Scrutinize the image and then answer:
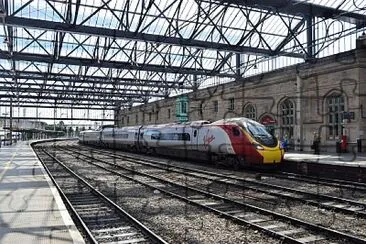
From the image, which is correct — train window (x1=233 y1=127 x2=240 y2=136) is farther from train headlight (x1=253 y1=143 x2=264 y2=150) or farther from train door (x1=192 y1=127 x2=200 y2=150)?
train door (x1=192 y1=127 x2=200 y2=150)

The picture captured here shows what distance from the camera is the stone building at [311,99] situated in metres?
25.7

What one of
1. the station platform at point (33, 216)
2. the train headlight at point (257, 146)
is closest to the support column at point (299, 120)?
the train headlight at point (257, 146)

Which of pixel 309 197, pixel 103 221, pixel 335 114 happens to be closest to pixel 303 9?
pixel 335 114

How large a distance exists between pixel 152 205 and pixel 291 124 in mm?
21373

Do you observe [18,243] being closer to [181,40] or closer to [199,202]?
[199,202]

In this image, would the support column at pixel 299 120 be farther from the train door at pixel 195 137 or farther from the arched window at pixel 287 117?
the train door at pixel 195 137

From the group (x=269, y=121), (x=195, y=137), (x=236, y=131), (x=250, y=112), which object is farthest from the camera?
(x=250, y=112)

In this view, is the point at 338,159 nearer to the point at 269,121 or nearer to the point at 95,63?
the point at 269,121

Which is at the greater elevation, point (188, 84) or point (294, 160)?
A: point (188, 84)

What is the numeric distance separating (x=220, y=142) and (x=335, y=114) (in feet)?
31.1

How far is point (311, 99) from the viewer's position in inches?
1147

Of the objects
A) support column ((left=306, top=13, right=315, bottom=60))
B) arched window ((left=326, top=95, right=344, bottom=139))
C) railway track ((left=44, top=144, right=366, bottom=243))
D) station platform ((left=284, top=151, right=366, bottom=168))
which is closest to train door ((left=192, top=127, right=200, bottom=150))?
station platform ((left=284, top=151, right=366, bottom=168))

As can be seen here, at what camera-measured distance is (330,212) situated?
34.3 ft

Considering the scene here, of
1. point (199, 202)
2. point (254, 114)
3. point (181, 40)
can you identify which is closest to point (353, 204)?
point (199, 202)
